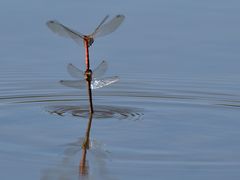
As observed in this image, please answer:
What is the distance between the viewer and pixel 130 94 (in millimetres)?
6723

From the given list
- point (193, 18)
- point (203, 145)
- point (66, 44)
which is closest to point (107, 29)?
point (203, 145)

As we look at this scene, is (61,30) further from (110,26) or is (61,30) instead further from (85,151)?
(85,151)

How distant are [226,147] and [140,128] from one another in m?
0.64

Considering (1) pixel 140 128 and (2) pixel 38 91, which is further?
(2) pixel 38 91

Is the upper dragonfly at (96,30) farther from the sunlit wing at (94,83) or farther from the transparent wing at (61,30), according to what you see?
the sunlit wing at (94,83)

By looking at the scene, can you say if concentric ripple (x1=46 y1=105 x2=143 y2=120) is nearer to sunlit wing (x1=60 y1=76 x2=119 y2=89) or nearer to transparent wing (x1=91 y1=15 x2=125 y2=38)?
sunlit wing (x1=60 y1=76 x2=119 y2=89)

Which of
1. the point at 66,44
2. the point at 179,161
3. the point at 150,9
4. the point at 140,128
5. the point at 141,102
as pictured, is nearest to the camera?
the point at 179,161

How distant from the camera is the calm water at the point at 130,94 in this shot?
16.7 feet

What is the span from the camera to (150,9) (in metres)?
8.14

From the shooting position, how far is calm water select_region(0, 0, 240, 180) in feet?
16.7

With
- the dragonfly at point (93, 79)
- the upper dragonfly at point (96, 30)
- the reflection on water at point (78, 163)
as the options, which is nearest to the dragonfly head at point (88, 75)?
the dragonfly at point (93, 79)

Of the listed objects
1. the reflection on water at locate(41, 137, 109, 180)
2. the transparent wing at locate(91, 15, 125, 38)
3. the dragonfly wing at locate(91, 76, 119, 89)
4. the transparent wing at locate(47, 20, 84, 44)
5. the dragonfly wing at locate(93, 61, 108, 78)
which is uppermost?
the transparent wing at locate(91, 15, 125, 38)

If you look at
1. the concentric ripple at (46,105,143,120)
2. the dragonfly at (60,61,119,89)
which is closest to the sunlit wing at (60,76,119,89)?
the dragonfly at (60,61,119,89)

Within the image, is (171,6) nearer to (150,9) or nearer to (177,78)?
(150,9)
